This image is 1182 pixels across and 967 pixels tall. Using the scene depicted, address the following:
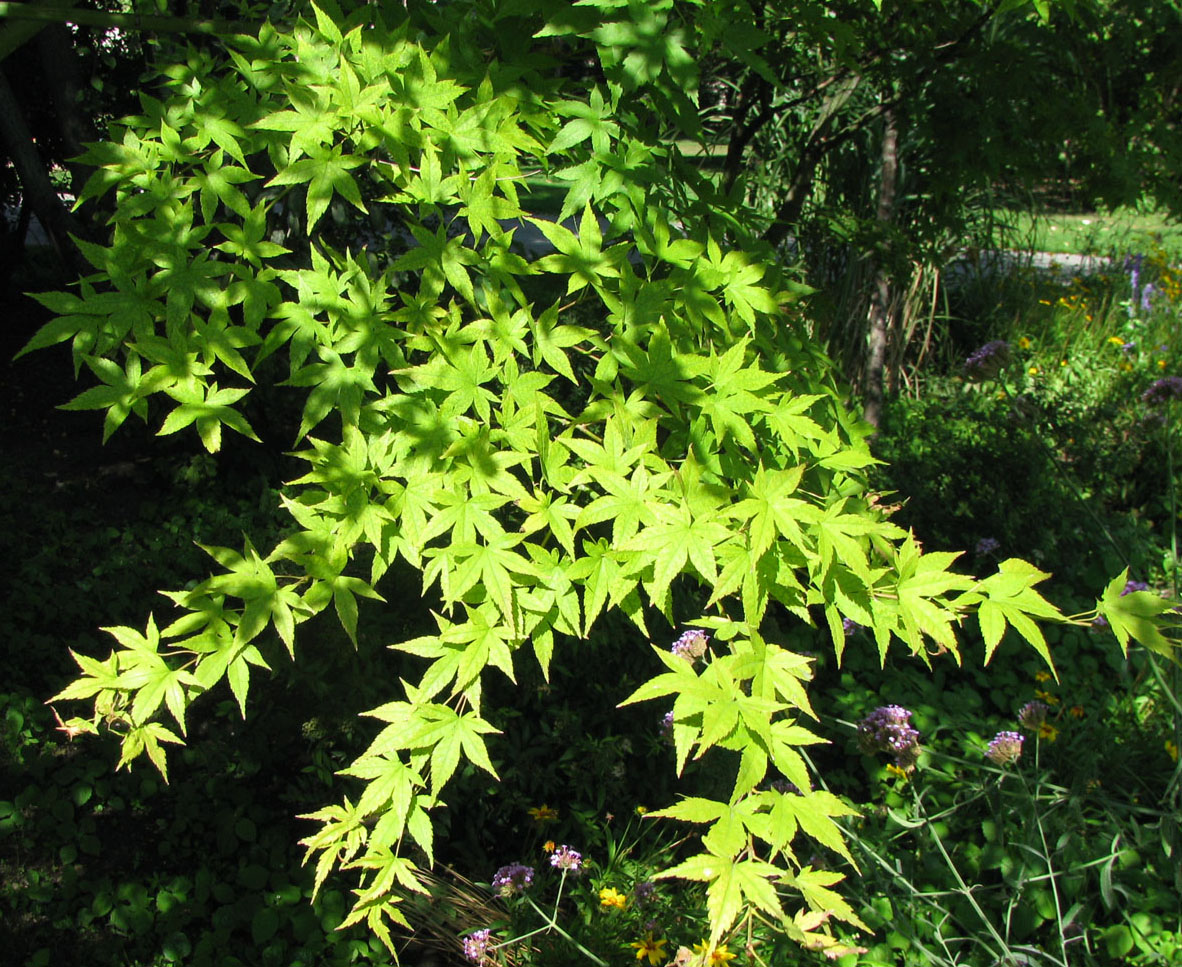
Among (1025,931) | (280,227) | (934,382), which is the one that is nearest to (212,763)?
(280,227)

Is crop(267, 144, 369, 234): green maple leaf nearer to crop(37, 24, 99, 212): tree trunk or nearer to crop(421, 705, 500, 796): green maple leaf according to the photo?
crop(421, 705, 500, 796): green maple leaf

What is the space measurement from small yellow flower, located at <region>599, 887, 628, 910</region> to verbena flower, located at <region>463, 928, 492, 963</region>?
1.09 ft

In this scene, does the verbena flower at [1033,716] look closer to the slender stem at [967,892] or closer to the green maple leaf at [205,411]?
the slender stem at [967,892]

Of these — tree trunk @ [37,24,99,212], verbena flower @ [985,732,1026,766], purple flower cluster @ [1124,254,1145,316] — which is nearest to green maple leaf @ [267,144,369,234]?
verbena flower @ [985,732,1026,766]

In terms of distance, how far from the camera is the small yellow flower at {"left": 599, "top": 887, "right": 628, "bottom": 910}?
2475 millimetres

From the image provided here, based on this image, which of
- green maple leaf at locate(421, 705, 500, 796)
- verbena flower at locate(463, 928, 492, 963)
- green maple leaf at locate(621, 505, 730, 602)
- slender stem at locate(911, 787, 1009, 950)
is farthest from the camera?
verbena flower at locate(463, 928, 492, 963)

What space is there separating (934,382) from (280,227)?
4.02 meters

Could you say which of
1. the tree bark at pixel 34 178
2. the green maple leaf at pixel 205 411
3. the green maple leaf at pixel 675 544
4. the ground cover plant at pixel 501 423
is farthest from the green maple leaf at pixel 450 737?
the tree bark at pixel 34 178

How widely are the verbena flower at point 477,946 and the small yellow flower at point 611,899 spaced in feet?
1.09

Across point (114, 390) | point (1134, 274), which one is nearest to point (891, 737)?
point (114, 390)

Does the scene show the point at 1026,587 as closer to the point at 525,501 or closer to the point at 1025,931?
the point at 525,501

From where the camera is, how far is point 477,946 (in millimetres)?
2242

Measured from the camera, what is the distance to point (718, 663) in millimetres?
1251

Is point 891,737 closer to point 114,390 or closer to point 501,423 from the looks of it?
point 501,423
